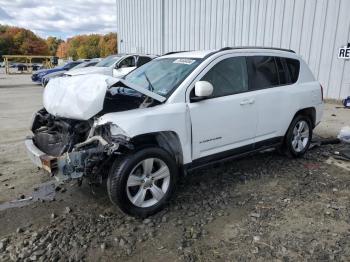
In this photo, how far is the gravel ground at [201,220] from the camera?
297 cm

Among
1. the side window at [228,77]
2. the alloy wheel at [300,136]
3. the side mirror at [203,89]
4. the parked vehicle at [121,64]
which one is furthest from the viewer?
the parked vehicle at [121,64]

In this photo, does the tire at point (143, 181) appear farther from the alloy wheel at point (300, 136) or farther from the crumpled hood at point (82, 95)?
the alloy wheel at point (300, 136)

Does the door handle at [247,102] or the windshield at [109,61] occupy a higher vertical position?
the door handle at [247,102]

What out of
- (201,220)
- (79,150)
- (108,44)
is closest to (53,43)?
(108,44)

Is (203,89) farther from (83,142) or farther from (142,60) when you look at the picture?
(142,60)

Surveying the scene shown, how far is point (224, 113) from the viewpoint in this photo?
13.3 feet

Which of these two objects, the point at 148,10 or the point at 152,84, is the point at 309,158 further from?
the point at 148,10

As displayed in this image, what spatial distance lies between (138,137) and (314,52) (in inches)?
401

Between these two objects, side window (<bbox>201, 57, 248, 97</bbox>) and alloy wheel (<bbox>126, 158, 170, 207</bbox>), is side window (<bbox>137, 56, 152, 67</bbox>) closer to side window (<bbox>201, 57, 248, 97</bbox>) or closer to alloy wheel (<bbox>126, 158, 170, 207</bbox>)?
side window (<bbox>201, 57, 248, 97</bbox>)

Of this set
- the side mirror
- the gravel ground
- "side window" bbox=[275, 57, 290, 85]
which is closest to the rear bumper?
the gravel ground

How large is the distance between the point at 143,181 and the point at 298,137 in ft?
10.0

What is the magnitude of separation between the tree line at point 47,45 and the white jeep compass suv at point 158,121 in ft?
245

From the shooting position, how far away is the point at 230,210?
373 centimetres

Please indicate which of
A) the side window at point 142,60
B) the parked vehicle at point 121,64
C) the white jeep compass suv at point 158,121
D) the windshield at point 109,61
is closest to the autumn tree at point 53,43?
the windshield at point 109,61
